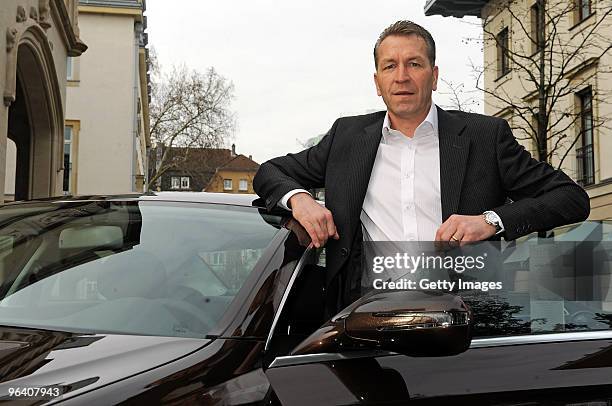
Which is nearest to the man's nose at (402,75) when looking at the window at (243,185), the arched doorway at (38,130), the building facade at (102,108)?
the arched doorway at (38,130)

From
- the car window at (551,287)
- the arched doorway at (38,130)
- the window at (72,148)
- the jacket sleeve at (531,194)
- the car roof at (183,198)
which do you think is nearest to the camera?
the car window at (551,287)

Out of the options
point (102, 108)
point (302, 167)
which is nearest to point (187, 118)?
point (102, 108)

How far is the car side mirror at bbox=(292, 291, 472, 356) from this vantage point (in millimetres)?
1649

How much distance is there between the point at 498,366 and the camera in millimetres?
1851

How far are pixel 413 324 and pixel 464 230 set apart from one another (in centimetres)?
74

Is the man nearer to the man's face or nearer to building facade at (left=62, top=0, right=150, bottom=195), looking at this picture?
the man's face

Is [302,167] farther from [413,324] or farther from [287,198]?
[413,324]

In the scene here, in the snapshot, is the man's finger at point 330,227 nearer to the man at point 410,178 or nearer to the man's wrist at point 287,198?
the man at point 410,178

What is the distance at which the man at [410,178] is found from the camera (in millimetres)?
2449

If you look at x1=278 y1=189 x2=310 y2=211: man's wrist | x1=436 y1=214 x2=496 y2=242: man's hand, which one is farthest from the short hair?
x1=436 y1=214 x2=496 y2=242: man's hand

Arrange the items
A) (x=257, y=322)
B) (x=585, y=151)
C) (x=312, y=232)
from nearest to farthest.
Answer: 1. (x=257, y=322)
2. (x=312, y=232)
3. (x=585, y=151)

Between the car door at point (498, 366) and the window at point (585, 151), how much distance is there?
17.5 meters

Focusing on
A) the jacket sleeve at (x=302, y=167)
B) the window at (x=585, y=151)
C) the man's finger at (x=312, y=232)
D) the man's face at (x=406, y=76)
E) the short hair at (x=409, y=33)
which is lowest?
the man's finger at (x=312, y=232)

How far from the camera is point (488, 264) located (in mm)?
2193
